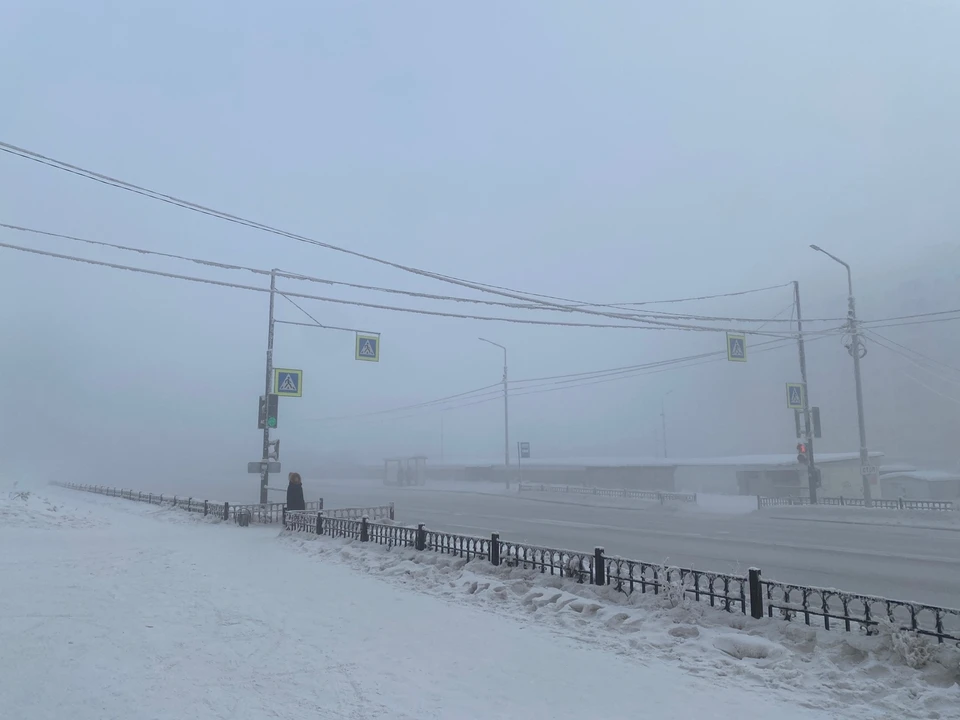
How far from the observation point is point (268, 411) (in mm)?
22500

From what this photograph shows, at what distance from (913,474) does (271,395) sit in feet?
140

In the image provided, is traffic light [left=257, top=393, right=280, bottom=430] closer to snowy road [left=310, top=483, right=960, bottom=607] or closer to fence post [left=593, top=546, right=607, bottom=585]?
snowy road [left=310, top=483, right=960, bottom=607]

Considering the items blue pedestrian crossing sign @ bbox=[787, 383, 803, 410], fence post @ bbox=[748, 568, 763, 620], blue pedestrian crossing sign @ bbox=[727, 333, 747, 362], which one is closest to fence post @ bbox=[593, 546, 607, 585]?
fence post @ bbox=[748, 568, 763, 620]

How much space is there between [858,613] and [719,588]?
6.89 ft

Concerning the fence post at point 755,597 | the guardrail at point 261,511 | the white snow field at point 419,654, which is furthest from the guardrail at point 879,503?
the white snow field at point 419,654

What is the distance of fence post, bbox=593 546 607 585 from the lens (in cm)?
966

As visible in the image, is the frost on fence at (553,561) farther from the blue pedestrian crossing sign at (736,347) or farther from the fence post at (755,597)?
the blue pedestrian crossing sign at (736,347)

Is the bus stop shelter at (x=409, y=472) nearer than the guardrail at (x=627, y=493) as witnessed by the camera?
No

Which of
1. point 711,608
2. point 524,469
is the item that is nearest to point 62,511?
point 711,608

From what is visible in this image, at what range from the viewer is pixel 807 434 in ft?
95.6

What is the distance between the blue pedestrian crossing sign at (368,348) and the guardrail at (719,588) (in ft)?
28.2

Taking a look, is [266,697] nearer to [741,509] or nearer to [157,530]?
[157,530]

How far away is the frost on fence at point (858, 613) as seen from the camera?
6695mm

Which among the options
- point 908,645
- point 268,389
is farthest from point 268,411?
point 908,645
